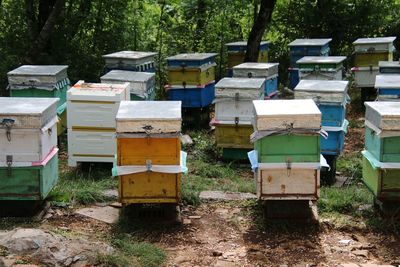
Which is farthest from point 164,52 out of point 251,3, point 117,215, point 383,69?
point 117,215

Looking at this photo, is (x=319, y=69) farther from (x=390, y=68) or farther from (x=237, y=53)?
(x=237, y=53)

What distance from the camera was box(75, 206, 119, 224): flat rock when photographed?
6.42 metres

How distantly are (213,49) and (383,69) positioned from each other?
5.92 meters

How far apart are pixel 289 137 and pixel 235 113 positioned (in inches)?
117

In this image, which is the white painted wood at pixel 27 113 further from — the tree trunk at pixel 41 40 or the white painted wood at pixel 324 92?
the tree trunk at pixel 41 40

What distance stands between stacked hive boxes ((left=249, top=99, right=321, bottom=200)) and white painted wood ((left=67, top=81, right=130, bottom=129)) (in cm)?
230

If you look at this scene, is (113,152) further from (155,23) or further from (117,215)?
(155,23)

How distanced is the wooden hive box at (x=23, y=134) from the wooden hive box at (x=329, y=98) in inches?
140

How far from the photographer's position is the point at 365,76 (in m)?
11.9

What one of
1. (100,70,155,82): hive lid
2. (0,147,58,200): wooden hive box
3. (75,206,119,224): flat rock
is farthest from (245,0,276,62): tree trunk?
(0,147,58,200): wooden hive box

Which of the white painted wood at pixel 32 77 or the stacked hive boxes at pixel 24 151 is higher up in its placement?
the white painted wood at pixel 32 77

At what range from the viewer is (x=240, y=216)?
21.7 feet

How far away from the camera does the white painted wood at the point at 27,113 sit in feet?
19.1

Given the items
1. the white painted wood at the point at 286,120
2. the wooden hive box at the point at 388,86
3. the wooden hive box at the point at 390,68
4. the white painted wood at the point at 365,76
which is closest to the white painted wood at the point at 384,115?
the white painted wood at the point at 286,120
